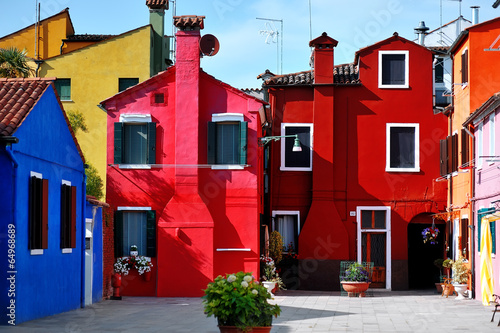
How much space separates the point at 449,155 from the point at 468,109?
231 centimetres

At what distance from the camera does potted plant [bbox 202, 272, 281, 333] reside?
11805 millimetres

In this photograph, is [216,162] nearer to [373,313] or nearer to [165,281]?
[165,281]

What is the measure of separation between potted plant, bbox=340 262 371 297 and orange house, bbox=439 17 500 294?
10.1ft

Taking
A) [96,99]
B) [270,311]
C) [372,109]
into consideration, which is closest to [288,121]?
[372,109]

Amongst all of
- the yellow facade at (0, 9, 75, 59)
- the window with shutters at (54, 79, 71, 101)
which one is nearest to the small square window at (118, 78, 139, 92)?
the window with shutters at (54, 79, 71, 101)

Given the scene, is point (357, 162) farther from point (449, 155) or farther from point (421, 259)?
point (421, 259)

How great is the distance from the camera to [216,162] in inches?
1001

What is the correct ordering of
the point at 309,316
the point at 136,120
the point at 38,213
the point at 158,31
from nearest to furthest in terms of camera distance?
the point at 38,213, the point at 309,316, the point at 136,120, the point at 158,31

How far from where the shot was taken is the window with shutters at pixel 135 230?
2503 centimetres

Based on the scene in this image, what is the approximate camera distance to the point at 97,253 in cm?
2211

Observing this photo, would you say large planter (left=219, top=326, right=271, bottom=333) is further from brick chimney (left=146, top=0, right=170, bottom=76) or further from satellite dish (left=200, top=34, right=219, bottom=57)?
brick chimney (left=146, top=0, right=170, bottom=76)

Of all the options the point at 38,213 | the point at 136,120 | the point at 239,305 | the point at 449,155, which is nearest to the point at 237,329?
the point at 239,305

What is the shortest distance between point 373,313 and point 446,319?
2230mm

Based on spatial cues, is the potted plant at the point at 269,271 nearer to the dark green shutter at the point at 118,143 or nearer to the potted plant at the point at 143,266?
the potted plant at the point at 143,266
